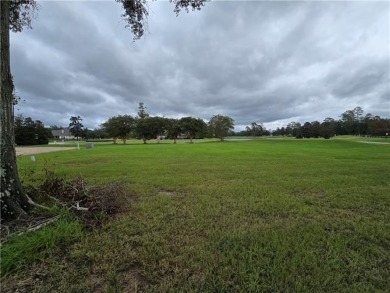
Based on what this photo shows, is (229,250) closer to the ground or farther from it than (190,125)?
closer to the ground

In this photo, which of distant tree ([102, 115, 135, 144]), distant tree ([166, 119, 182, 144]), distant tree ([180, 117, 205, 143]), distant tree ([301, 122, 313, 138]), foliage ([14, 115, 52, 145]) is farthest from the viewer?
distant tree ([301, 122, 313, 138])

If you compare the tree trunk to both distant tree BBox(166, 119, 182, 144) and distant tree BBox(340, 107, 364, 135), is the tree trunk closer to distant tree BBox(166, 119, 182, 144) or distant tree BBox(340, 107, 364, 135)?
distant tree BBox(166, 119, 182, 144)

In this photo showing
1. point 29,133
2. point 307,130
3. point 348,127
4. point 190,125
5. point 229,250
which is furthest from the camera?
point 348,127

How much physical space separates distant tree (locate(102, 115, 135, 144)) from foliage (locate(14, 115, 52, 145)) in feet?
67.0

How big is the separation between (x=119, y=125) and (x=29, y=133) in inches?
1057

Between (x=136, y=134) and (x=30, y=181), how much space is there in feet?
218

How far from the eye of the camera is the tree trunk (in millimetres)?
4351

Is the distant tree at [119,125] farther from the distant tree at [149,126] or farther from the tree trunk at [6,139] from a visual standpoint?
the tree trunk at [6,139]

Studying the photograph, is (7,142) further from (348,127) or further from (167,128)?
(348,127)

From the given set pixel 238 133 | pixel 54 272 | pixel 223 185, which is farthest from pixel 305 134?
pixel 54 272

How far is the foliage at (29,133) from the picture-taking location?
68.4 metres

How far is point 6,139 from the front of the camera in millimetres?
4488

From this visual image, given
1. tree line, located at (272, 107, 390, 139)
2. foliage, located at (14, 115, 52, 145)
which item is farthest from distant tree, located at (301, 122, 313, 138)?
foliage, located at (14, 115, 52, 145)

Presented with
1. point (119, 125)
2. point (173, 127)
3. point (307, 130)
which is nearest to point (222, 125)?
point (173, 127)
